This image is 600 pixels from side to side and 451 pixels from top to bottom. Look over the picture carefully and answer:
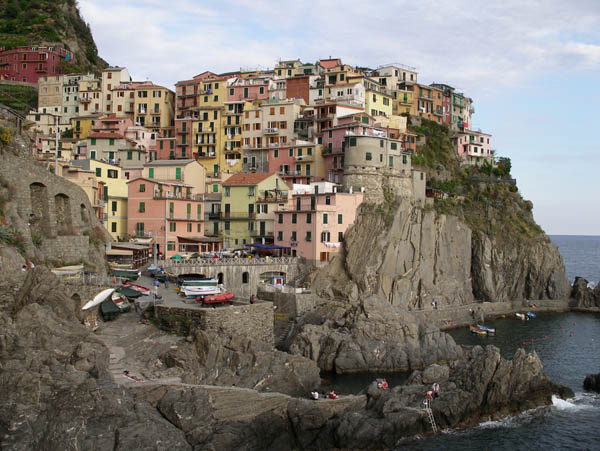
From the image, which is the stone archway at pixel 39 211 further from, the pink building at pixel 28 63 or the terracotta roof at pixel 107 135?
the pink building at pixel 28 63

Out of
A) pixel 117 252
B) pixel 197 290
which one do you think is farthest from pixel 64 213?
pixel 197 290

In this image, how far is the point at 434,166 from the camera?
8450 centimetres

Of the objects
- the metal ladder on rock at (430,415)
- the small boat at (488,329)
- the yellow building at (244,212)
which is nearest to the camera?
the metal ladder on rock at (430,415)

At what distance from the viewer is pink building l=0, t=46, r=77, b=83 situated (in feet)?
373

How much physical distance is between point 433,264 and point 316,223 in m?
14.8

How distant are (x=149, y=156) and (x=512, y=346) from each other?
55.6 meters

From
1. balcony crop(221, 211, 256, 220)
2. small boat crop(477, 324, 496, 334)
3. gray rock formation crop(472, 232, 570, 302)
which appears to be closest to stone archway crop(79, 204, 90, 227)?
balcony crop(221, 211, 256, 220)

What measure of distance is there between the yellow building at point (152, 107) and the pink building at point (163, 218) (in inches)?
1247

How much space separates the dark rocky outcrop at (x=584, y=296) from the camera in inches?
3332

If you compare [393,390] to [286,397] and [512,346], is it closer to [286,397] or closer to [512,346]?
[286,397]

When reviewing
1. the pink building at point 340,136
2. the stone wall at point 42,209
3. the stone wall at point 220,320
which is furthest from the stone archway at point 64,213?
the pink building at point 340,136

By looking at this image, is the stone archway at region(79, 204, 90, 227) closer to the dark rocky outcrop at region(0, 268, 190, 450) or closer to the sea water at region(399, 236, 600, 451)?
the dark rocky outcrop at region(0, 268, 190, 450)

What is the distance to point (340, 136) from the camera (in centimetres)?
7675

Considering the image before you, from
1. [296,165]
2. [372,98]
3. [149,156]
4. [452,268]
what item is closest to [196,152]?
[149,156]
